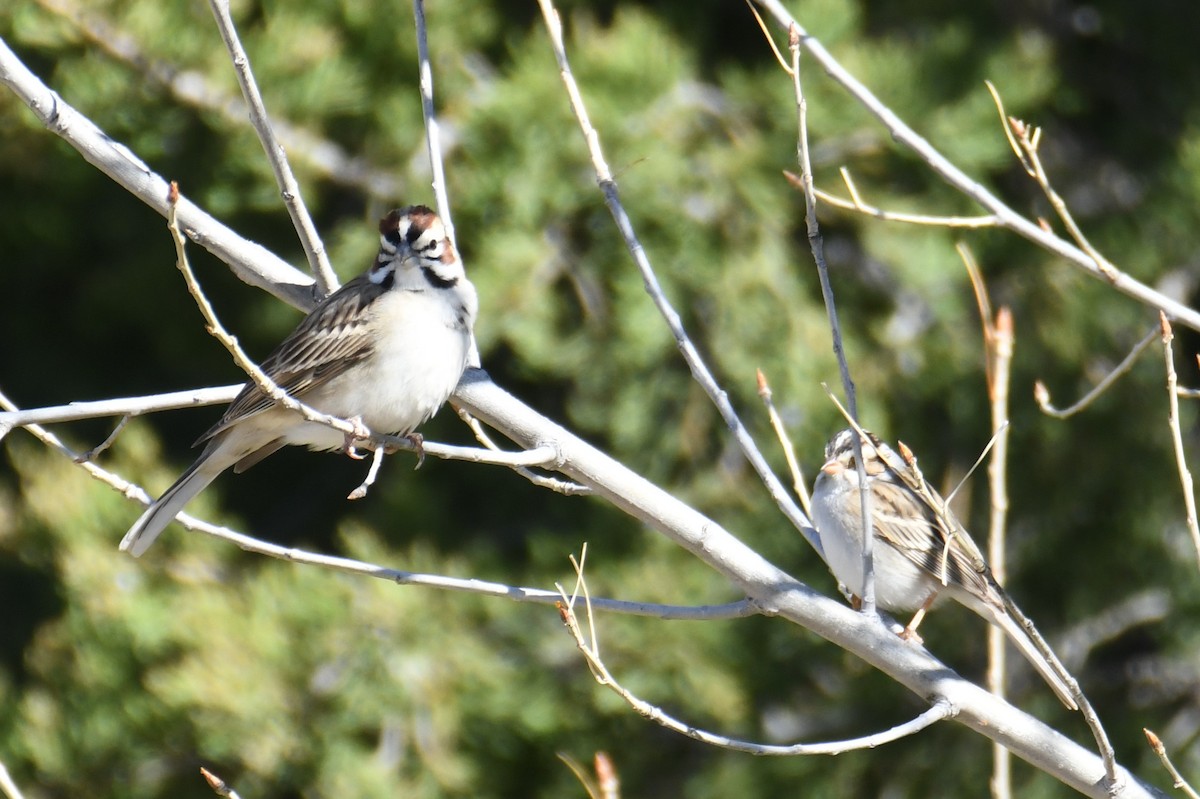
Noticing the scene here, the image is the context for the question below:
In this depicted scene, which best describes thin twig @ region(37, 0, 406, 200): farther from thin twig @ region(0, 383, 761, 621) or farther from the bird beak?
thin twig @ region(0, 383, 761, 621)

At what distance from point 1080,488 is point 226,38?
3.97m

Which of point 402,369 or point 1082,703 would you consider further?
point 402,369

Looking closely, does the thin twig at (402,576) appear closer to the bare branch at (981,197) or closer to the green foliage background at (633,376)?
the bare branch at (981,197)

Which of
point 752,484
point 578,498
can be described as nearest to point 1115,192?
point 752,484

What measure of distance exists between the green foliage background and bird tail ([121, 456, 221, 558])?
160cm

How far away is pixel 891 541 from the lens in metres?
4.20

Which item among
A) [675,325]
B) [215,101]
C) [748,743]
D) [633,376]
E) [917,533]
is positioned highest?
[215,101]

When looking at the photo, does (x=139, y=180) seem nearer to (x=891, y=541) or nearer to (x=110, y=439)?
(x=110, y=439)

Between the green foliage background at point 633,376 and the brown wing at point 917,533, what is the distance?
0.62 meters

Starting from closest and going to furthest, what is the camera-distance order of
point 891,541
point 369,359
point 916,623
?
point 369,359 → point 916,623 → point 891,541

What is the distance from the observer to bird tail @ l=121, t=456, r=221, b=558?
3.18 metres

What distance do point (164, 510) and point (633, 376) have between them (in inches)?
85.4

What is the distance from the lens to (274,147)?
102 inches

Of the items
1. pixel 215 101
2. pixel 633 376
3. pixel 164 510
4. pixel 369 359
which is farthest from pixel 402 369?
pixel 215 101
